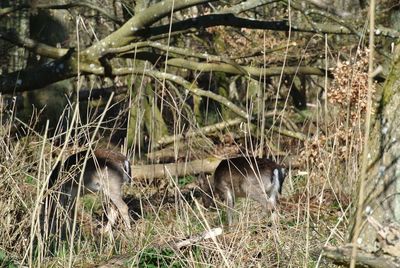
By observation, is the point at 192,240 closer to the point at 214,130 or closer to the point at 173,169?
the point at 173,169

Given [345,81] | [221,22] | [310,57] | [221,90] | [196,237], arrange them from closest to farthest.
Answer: [196,237] < [345,81] < [221,22] < [310,57] < [221,90]

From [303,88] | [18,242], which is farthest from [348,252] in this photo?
[303,88]

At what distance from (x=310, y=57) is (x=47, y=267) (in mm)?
8921

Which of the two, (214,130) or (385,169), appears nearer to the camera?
(385,169)

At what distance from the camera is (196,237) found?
5566 mm

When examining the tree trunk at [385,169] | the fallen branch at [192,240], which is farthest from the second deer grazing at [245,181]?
the tree trunk at [385,169]

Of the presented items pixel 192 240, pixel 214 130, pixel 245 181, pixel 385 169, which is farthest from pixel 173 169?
pixel 385 169

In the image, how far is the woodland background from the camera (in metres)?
4.24

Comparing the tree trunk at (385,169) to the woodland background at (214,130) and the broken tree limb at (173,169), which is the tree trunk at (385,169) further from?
the broken tree limb at (173,169)

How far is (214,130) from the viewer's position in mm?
12070

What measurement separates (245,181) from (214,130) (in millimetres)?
2640

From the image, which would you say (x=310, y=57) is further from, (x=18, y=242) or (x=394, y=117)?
(x=394, y=117)

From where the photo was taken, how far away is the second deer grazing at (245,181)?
→ 8.80 metres

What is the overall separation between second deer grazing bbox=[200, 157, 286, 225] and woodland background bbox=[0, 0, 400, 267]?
8.4 inches
